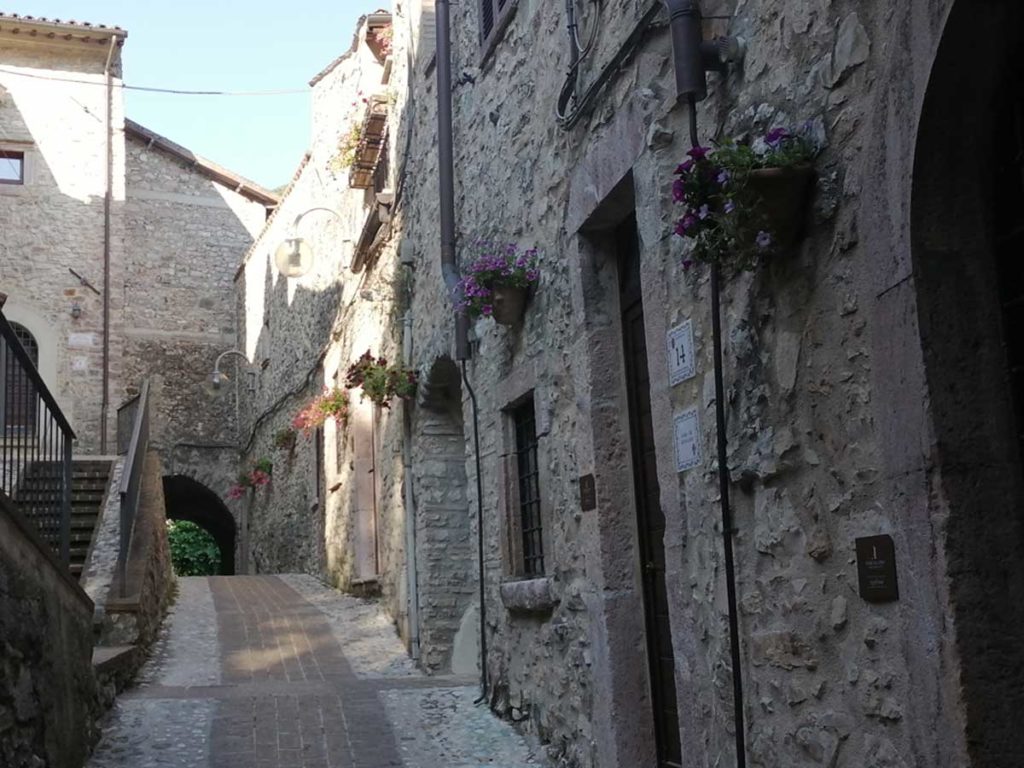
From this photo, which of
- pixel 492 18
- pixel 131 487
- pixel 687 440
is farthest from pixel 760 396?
pixel 131 487

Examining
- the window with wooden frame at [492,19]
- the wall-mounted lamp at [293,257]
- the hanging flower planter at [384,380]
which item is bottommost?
the hanging flower planter at [384,380]

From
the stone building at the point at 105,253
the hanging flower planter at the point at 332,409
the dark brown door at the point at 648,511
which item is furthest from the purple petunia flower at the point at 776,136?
the stone building at the point at 105,253

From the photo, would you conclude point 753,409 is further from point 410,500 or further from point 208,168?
point 208,168

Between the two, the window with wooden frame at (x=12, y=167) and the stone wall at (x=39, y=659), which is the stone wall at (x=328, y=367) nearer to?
the stone wall at (x=39, y=659)

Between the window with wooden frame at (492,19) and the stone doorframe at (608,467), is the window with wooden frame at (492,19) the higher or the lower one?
the higher one

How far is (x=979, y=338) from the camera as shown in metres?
2.66

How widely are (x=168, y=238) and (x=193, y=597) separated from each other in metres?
11.0

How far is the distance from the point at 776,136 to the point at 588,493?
236 cm

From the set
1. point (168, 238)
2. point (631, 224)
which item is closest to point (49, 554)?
point (631, 224)

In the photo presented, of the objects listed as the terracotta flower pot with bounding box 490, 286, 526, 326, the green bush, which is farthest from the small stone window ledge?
the green bush

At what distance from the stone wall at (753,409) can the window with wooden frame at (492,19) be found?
0.32 feet

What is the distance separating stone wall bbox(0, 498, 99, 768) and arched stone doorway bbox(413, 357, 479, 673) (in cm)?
311

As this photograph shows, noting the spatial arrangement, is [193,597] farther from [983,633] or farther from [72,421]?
[983,633]

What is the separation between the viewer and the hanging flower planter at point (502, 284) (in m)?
5.79
